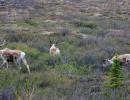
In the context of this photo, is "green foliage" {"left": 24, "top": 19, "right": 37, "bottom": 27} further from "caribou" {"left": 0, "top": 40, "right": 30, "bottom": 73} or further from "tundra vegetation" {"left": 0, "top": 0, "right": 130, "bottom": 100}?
"caribou" {"left": 0, "top": 40, "right": 30, "bottom": 73}

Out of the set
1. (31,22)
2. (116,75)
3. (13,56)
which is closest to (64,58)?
(13,56)

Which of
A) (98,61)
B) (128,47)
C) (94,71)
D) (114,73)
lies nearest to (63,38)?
(128,47)

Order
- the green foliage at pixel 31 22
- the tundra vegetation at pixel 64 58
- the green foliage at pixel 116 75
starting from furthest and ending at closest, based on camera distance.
A: the green foliage at pixel 31 22 < the green foliage at pixel 116 75 < the tundra vegetation at pixel 64 58

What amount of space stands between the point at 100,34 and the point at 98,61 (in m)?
9.07

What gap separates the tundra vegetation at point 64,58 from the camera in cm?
1018

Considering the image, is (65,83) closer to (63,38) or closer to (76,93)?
(76,93)

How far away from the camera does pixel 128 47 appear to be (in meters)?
20.8

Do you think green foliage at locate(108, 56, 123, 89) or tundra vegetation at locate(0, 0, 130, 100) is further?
green foliage at locate(108, 56, 123, 89)

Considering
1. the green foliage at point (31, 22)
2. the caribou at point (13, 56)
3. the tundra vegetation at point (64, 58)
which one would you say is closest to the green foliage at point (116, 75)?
the tundra vegetation at point (64, 58)

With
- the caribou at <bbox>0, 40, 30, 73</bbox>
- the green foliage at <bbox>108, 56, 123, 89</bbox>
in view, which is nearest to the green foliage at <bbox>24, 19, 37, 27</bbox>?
the caribou at <bbox>0, 40, 30, 73</bbox>

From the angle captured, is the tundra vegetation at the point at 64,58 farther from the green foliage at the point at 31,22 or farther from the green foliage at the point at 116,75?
the green foliage at the point at 116,75

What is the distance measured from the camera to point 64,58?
16.9m

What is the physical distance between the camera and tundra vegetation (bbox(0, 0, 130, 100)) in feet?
33.4

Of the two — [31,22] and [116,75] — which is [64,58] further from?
[31,22]
